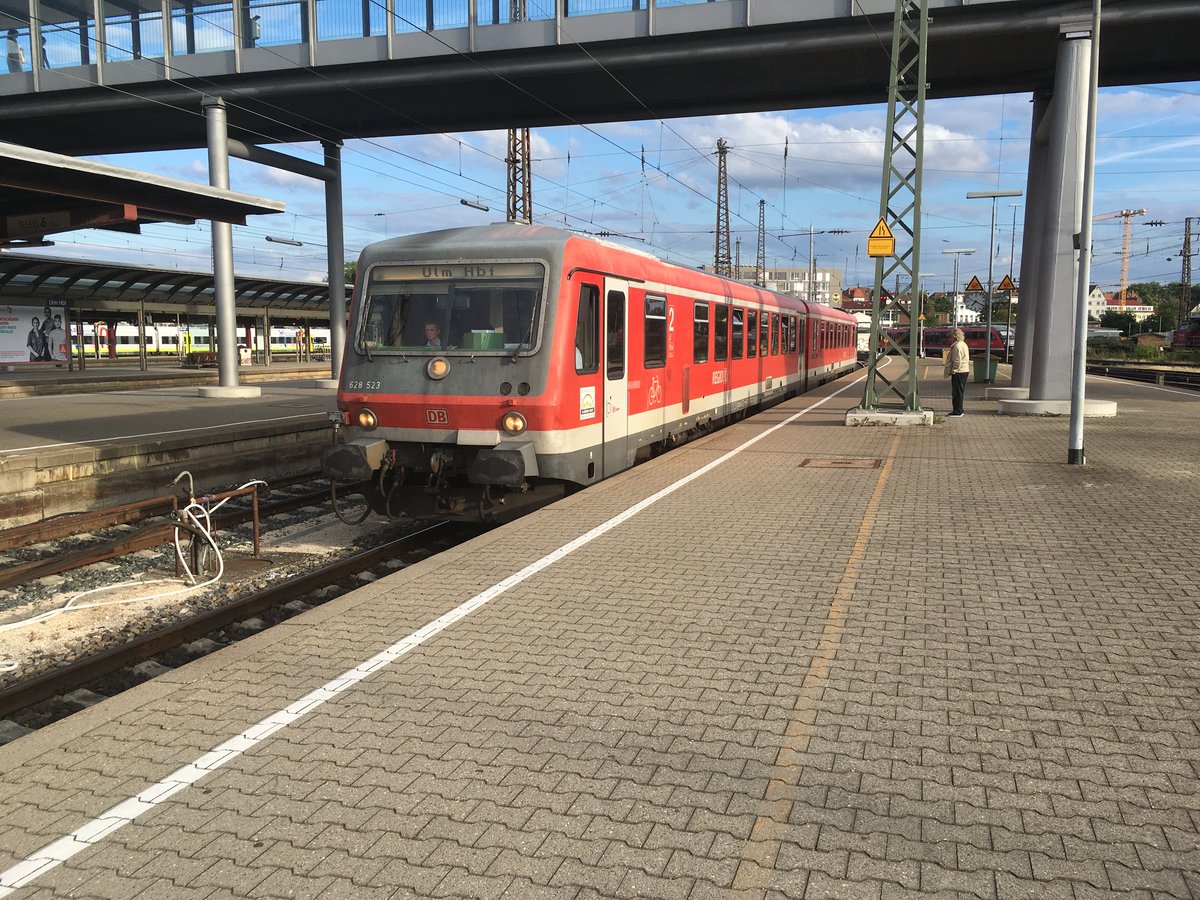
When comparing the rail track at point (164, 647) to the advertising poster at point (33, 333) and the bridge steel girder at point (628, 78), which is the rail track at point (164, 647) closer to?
the bridge steel girder at point (628, 78)

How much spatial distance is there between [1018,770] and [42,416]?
55.9ft

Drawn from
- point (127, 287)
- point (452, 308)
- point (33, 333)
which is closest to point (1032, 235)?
point (452, 308)

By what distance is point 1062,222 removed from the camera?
17.1m

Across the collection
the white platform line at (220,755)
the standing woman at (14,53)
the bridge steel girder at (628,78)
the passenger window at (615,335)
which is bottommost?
the white platform line at (220,755)

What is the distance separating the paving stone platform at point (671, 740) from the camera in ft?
10.0

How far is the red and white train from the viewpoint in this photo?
28.3ft

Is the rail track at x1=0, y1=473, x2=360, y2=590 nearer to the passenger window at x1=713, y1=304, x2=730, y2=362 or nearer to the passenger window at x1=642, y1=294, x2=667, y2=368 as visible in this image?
the passenger window at x1=642, y1=294, x2=667, y2=368

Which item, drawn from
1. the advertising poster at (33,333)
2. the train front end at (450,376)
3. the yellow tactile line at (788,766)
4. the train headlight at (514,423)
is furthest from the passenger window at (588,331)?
the advertising poster at (33,333)

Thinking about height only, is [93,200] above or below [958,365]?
above

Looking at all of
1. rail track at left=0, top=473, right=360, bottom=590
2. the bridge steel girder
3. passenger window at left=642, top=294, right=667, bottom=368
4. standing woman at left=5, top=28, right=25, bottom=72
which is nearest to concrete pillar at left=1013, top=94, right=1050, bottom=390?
the bridge steel girder

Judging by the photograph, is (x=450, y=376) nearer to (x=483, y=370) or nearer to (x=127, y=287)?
(x=483, y=370)

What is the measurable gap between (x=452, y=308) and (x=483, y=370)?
77 cm

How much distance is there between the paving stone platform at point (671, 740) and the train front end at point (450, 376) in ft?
5.26

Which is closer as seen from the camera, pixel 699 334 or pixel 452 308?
pixel 452 308
